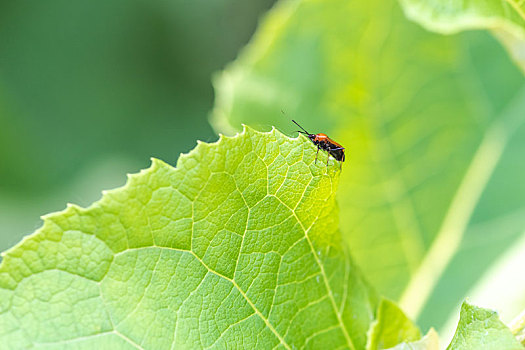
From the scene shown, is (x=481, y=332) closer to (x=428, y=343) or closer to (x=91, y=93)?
(x=428, y=343)

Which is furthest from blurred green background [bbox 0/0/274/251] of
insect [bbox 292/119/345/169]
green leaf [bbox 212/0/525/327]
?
insect [bbox 292/119/345/169]

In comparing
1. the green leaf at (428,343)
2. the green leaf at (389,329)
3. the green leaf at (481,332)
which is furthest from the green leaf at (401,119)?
the green leaf at (481,332)

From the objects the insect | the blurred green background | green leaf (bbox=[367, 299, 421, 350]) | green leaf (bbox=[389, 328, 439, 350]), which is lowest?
green leaf (bbox=[389, 328, 439, 350])

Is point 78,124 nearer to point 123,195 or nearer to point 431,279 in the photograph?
point 431,279

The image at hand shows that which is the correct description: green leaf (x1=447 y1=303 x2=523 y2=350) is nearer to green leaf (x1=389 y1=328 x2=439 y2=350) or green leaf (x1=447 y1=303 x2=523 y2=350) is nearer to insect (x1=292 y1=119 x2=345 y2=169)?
green leaf (x1=389 y1=328 x2=439 y2=350)

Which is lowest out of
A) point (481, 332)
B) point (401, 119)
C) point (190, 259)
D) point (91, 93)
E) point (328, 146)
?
point (481, 332)

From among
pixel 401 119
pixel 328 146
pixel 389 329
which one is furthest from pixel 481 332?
pixel 401 119

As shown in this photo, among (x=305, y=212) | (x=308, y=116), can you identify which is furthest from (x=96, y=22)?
(x=305, y=212)
